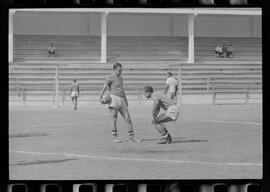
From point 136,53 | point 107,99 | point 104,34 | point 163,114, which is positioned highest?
point 104,34

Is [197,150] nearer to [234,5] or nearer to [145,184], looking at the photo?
[145,184]

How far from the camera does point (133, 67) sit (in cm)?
1202

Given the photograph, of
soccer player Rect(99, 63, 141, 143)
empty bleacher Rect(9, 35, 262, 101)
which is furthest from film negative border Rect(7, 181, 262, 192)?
soccer player Rect(99, 63, 141, 143)

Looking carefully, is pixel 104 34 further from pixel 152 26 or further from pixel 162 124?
pixel 162 124

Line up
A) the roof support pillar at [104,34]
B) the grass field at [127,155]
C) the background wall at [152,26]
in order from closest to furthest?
the grass field at [127,155] → the background wall at [152,26] → the roof support pillar at [104,34]

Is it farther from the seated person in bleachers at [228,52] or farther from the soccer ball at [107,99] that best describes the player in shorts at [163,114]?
the seated person in bleachers at [228,52]

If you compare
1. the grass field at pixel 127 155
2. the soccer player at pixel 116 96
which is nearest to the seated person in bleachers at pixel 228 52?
the grass field at pixel 127 155

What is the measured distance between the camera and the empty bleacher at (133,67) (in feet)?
30.8

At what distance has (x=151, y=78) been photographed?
11.4 m

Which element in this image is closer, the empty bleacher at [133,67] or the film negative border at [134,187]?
the film negative border at [134,187]

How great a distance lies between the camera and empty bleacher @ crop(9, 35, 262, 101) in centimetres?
939

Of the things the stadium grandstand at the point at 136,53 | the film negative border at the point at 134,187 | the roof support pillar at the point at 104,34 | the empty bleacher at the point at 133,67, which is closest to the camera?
the film negative border at the point at 134,187

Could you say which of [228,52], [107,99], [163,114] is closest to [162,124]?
[163,114]
